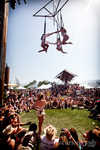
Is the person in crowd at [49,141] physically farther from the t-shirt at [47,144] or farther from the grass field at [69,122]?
the grass field at [69,122]

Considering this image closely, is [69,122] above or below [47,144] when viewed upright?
below

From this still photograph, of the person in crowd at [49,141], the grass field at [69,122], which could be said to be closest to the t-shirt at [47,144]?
the person in crowd at [49,141]

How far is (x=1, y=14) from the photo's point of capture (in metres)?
4.15

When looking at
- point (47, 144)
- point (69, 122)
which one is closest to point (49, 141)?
point (47, 144)

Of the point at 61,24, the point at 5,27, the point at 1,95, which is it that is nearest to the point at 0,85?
the point at 1,95

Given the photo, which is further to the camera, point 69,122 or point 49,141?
point 69,122

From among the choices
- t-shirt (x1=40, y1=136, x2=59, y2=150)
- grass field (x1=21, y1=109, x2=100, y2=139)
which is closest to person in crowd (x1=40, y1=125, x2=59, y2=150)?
t-shirt (x1=40, y1=136, x2=59, y2=150)

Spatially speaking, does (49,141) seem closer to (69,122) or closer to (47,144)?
(47,144)

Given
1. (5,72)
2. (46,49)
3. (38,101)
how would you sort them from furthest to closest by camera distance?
(46,49) → (38,101) → (5,72)

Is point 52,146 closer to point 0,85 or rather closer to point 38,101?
point 38,101

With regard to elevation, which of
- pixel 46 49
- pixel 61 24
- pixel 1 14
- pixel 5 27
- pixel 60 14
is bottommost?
pixel 46 49

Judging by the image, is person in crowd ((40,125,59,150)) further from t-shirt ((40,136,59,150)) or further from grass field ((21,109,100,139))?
grass field ((21,109,100,139))

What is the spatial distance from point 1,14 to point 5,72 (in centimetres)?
210

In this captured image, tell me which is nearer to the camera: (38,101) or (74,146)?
(74,146)
